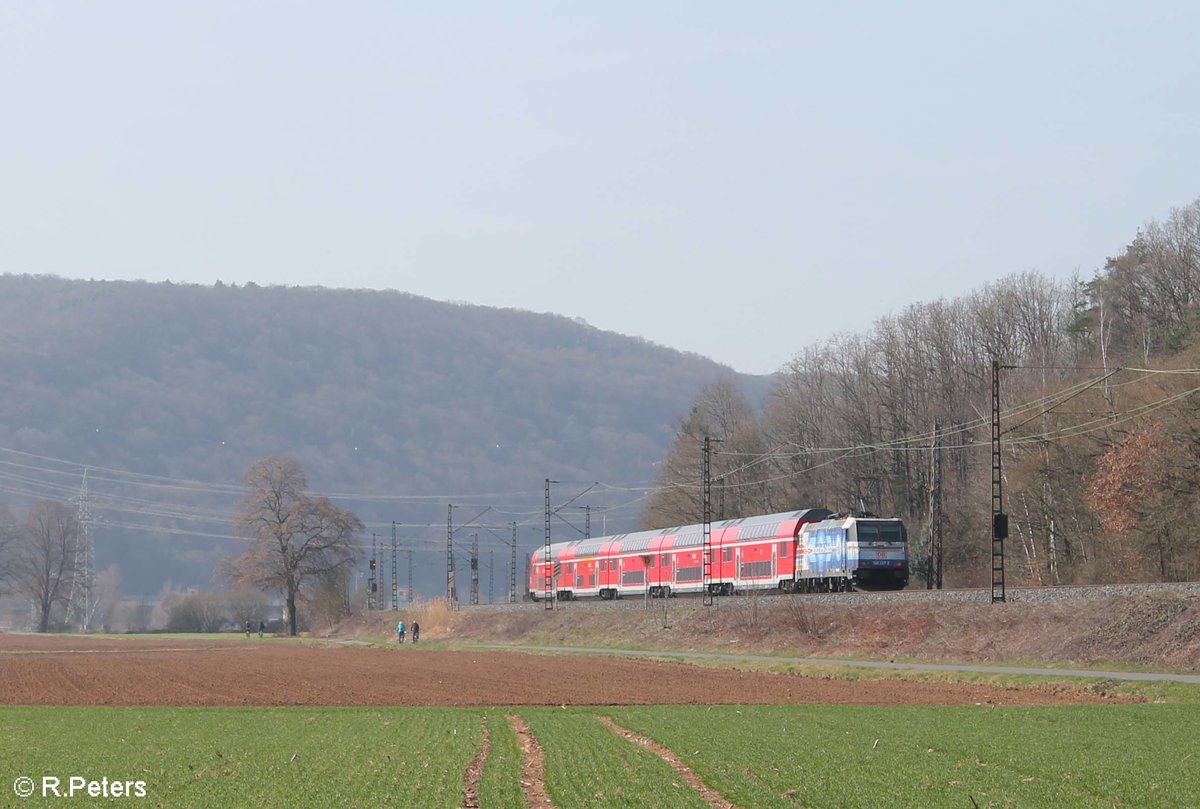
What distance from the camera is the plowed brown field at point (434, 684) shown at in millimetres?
38875

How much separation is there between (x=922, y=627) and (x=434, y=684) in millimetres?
18977

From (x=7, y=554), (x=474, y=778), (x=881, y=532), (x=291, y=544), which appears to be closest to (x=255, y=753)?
(x=474, y=778)

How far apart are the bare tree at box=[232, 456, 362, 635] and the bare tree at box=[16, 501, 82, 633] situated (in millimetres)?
33706

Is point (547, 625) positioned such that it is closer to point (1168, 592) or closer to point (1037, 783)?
point (1168, 592)

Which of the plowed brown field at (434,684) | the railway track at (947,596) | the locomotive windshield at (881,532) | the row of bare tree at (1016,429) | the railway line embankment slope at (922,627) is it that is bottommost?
the plowed brown field at (434,684)

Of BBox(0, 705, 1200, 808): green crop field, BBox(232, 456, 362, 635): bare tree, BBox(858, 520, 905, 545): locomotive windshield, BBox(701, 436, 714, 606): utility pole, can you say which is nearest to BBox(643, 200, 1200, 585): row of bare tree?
BBox(858, 520, 905, 545): locomotive windshield

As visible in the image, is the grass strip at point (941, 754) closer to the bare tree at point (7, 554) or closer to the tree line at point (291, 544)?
the tree line at point (291, 544)

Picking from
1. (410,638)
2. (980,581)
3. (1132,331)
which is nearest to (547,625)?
(410,638)

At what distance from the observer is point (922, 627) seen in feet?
174

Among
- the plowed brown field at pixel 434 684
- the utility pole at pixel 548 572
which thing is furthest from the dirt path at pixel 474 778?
the utility pole at pixel 548 572

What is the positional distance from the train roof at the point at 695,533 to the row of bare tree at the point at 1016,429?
7.14 meters

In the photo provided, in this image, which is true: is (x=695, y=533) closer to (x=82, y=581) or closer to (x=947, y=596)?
(x=947, y=596)

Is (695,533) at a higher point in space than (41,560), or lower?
higher

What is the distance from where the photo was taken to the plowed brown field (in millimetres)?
38875
